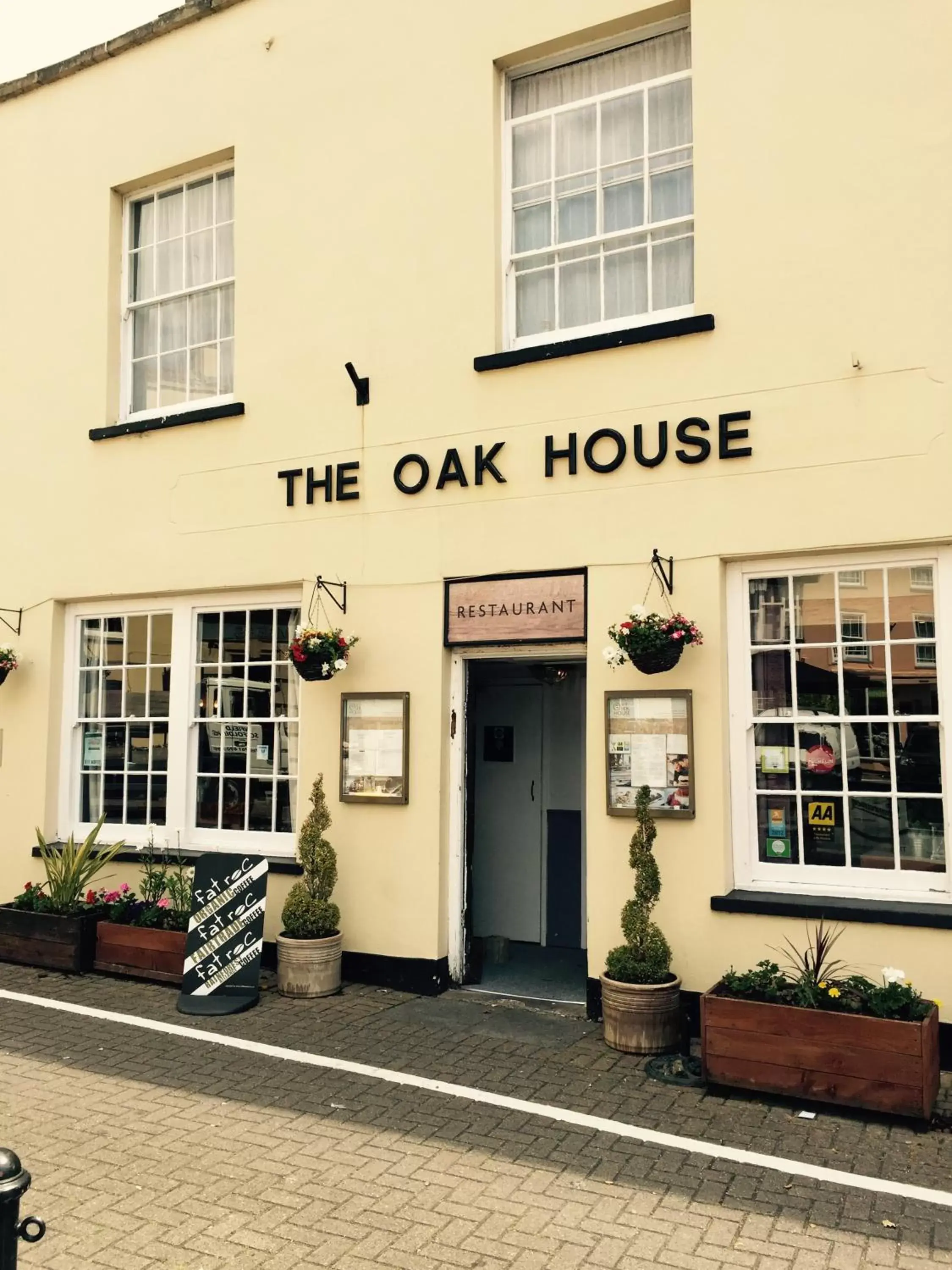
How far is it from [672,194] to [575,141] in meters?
0.92

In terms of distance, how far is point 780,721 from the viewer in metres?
6.80

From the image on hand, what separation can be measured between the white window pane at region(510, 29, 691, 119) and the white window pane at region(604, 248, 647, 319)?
1215 mm

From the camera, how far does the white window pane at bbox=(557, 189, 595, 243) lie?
25.7ft

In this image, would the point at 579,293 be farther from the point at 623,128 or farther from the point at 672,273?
the point at 623,128

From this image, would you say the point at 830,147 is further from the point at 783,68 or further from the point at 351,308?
the point at 351,308

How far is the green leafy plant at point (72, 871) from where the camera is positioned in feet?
28.7

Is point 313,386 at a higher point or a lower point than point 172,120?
lower

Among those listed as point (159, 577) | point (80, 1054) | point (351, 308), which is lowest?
point (80, 1054)

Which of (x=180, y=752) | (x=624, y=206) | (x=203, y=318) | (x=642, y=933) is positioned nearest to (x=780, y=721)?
(x=642, y=933)

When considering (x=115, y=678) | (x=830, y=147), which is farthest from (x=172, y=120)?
(x=830, y=147)

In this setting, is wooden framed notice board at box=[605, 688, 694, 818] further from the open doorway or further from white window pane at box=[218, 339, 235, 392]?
white window pane at box=[218, 339, 235, 392]

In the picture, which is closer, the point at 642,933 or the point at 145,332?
the point at 642,933

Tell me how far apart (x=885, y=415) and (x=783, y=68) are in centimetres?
236

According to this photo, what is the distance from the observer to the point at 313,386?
8562mm
